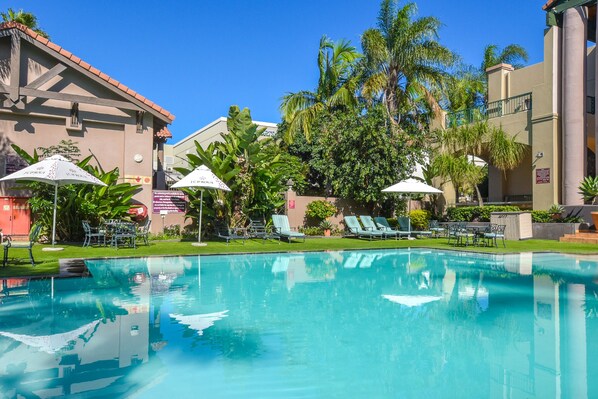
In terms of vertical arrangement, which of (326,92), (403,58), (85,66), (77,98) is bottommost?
(77,98)

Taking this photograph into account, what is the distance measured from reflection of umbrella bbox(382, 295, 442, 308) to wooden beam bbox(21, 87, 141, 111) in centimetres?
1433

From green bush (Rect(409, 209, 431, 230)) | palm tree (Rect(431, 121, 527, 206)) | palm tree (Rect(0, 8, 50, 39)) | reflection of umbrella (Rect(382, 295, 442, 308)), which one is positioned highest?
palm tree (Rect(0, 8, 50, 39))

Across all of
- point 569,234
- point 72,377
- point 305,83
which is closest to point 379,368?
point 72,377

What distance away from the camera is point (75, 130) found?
17.6m

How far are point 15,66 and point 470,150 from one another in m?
20.5

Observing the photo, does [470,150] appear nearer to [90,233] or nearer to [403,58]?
[403,58]

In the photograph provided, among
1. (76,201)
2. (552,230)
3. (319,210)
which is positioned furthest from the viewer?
(319,210)

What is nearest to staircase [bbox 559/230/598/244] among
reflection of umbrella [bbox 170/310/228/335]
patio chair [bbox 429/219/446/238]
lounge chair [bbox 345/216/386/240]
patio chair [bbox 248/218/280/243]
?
patio chair [bbox 429/219/446/238]

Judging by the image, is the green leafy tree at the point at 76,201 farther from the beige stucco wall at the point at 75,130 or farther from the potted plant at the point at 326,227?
the potted plant at the point at 326,227

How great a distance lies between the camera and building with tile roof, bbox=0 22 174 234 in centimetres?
1664

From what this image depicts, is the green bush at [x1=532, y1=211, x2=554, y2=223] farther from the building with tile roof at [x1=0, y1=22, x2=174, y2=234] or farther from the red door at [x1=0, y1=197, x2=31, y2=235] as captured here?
the red door at [x1=0, y1=197, x2=31, y2=235]

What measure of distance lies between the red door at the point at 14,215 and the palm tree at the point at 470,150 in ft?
58.7

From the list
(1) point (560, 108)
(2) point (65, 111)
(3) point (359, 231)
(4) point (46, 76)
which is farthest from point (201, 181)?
(1) point (560, 108)

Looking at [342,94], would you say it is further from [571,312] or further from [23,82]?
[571,312]
